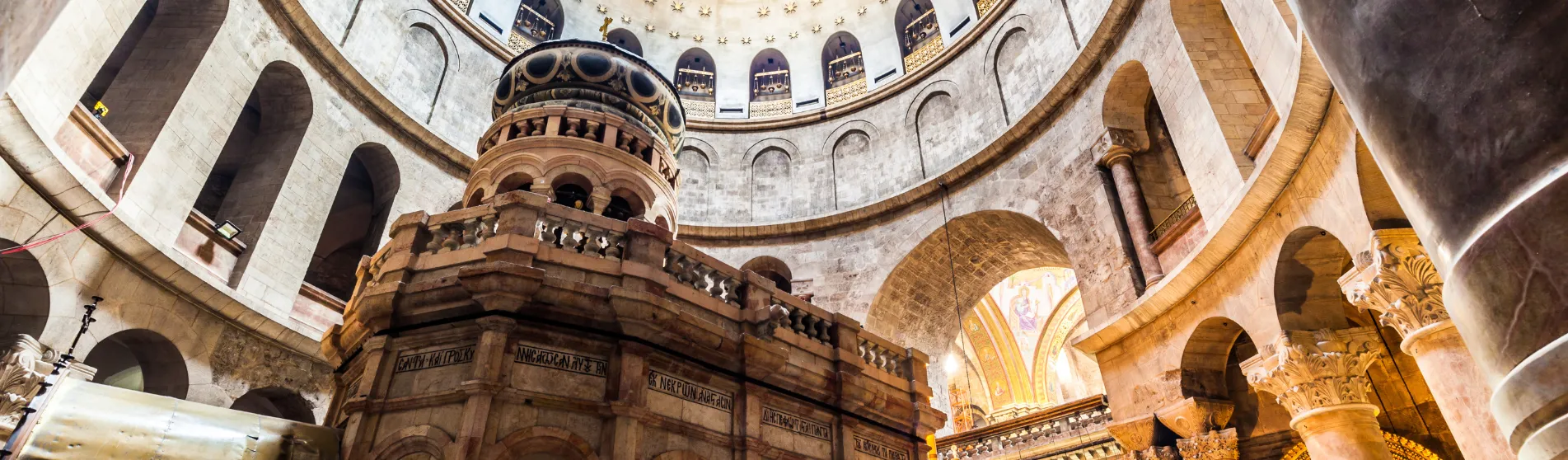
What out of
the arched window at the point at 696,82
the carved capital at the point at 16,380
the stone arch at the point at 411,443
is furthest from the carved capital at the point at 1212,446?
the arched window at the point at 696,82

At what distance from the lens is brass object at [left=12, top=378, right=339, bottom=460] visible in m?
4.79

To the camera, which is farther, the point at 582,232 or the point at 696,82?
the point at 696,82

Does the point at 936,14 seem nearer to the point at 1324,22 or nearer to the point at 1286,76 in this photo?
the point at 1286,76

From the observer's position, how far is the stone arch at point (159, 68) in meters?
10.4

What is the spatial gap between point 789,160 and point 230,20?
11.9 meters

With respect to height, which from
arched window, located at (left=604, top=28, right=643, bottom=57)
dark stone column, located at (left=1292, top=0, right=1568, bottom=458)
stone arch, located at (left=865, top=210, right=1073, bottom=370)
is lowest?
dark stone column, located at (left=1292, top=0, right=1568, bottom=458)

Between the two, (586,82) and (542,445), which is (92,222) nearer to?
(586,82)

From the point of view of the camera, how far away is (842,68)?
20.9 meters

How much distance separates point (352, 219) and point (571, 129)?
9357mm

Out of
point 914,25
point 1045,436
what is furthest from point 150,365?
point 914,25

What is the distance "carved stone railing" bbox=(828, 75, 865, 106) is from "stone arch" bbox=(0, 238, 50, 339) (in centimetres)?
1561

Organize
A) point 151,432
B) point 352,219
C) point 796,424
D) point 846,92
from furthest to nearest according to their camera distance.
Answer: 1. point 846,92
2. point 352,219
3. point 796,424
4. point 151,432

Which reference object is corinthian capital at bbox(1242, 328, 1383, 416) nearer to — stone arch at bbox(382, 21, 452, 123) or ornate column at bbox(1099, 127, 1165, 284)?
ornate column at bbox(1099, 127, 1165, 284)

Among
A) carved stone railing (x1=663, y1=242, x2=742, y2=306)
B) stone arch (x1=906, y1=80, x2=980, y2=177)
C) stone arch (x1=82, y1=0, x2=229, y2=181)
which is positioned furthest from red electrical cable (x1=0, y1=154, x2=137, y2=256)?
stone arch (x1=906, y1=80, x2=980, y2=177)
